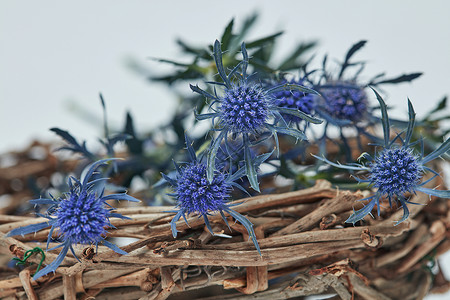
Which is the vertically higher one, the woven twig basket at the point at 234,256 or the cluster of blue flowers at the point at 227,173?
the cluster of blue flowers at the point at 227,173

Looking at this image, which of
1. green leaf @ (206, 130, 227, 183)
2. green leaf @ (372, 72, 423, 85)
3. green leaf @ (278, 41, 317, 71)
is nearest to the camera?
green leaf @ (206, 130, 227, 183)

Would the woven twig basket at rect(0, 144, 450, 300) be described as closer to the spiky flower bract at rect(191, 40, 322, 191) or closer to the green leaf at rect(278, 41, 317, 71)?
the spiky flower bract at rect(191, 40, 322, 191)

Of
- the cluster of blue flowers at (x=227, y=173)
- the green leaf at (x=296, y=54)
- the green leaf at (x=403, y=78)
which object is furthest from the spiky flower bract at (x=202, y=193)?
the green leaf at (x=296, y=54)

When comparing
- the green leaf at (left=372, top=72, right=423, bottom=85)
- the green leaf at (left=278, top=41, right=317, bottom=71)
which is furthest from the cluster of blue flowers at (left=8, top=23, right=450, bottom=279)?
the green leaf at (left=278, top=41, right=317, bottom=71)

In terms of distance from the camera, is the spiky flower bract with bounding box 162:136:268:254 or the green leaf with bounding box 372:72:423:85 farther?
the green leaf with bounding box 372:72:423:85

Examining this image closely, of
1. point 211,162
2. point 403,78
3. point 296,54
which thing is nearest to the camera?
point 211,162

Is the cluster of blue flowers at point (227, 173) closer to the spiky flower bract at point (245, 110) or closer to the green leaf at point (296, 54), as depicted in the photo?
the spiky flower bract at point (245, 110)

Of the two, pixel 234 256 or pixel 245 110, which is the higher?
pixel 245 110

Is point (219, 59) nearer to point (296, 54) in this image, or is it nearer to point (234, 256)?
point (234, 256)

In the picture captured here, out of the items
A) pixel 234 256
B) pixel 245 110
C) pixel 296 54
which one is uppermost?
pixel 296 54

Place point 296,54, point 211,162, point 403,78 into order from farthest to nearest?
point 296,54 < point 403,78 < point 211,162

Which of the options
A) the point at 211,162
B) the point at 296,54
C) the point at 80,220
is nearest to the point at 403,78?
the point at 296,54

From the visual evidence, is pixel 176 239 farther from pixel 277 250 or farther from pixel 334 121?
pixel 334 121

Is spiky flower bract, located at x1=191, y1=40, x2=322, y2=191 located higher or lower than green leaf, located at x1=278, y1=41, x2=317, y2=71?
lower
